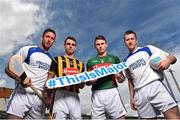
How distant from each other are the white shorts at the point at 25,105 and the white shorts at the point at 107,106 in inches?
50.7

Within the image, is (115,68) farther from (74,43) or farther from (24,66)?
(24,66)

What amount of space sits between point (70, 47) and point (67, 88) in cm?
105

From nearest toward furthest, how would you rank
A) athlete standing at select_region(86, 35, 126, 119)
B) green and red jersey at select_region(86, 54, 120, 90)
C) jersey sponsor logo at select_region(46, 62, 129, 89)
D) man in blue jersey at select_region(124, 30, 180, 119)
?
1. man in blue jersey at select_region(124, 30, 180, 119)
2. jersey sponsor logo at select_region(46, 62, 129, 89)
3. athlete standing at select_region(86, 35, 126, 119)
4. green and red jersey at select_region(86, 54, 120, 90)

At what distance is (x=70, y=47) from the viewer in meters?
7.10

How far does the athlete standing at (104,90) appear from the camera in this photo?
6715 mm

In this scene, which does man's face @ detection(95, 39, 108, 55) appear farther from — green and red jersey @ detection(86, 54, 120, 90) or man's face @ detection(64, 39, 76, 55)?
man's face @ detection(64, 39, 76, 55)

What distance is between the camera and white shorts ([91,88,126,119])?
670cm

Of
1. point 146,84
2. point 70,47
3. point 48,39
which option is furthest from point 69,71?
point 146,84

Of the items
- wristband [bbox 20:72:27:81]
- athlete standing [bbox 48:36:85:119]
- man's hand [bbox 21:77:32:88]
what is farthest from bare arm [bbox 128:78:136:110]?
wristband [bbox 20:72:27:81]

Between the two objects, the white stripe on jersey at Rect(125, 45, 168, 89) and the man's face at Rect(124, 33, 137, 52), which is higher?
the man's face at Rect(124, 33, 137, 52)

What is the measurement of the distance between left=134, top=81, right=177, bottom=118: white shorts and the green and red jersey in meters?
0.79

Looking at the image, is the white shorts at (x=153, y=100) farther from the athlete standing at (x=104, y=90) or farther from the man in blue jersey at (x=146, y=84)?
the athlete standing at (x=104, y=90)

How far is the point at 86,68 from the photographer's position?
24.3 ft

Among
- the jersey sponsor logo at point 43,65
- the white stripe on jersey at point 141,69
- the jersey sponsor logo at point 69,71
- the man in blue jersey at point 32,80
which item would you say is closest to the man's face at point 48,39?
the man in blue jersey at point 32,80
